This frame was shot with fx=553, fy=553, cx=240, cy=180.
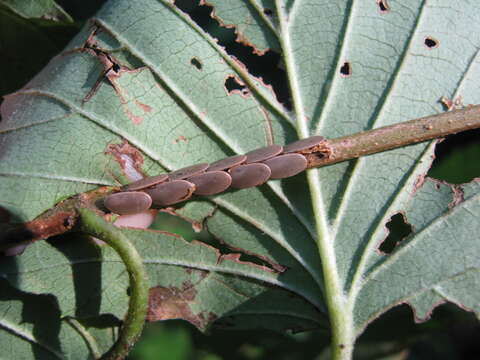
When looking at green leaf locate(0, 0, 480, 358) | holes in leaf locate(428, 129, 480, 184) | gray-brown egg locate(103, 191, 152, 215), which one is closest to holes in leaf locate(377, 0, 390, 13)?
green leaf locate(0, 0, 480, 358)

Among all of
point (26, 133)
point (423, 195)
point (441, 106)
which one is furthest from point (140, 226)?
point (441, 106)

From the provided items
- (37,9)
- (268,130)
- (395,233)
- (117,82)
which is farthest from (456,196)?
(37,9)

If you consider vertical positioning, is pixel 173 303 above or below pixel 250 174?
below

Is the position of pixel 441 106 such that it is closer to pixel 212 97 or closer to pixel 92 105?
pixel 212 97

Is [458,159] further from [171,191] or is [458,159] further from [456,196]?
[171,191]

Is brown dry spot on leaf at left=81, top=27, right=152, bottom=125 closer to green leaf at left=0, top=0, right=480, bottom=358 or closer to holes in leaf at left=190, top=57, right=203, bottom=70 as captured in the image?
green leaf at left=0, top=0, right=480, bottom=358

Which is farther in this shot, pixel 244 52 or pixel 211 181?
pixel 244 52
